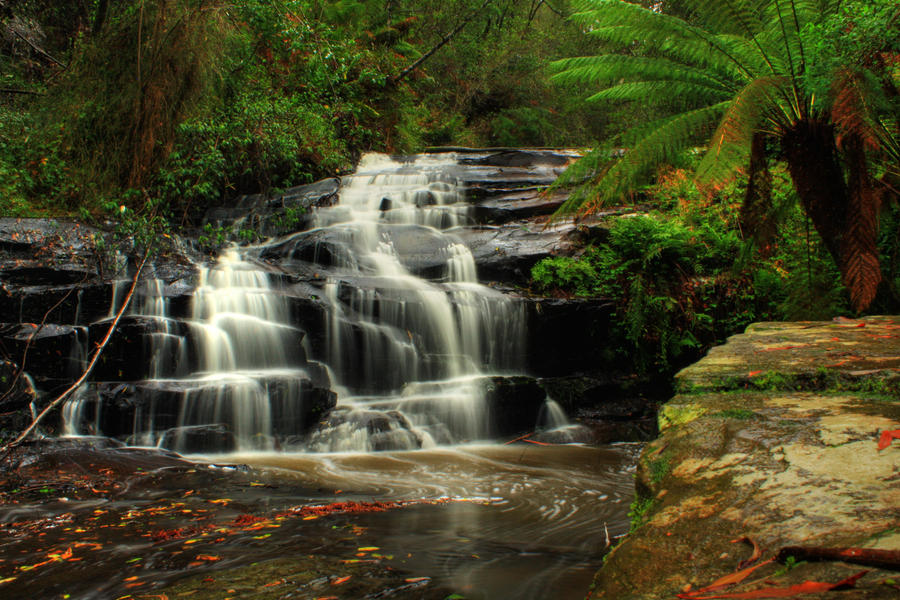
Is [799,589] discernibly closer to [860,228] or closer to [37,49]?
[860,228]

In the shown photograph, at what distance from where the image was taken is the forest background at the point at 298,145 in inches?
255

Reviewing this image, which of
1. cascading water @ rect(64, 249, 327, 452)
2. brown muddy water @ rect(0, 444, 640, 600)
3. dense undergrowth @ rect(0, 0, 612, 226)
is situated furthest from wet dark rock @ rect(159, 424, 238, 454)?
dense undergrowth @ rect(0, 0, 612, 226)

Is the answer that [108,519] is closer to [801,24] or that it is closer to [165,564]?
[165,564]

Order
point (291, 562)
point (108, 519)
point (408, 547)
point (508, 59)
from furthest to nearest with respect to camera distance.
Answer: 1. point (508, 59)
2. point (108, 519)
3. point (408, 547)
4. point (291, 562)

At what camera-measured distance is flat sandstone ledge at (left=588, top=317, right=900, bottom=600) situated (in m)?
1.21

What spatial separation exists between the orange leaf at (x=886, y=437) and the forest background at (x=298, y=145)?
2.44 metres

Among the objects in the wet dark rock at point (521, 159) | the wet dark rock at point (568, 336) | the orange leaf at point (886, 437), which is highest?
the wet dark rock at point (521, 159)

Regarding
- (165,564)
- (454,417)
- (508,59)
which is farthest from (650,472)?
(508,59)

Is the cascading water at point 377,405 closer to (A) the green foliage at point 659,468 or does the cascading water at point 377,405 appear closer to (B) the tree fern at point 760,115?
(A) the green foliage at point 659,468

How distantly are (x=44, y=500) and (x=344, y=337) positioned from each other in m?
3.92

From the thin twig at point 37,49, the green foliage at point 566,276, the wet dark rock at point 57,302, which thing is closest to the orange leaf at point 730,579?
the green foliage at point 566,276

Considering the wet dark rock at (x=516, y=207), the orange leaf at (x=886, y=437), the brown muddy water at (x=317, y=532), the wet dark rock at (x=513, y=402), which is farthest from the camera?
the wet dark rock at (x=516, y=207)

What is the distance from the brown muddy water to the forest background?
8.32 feet

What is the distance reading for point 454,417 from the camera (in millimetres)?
6742
